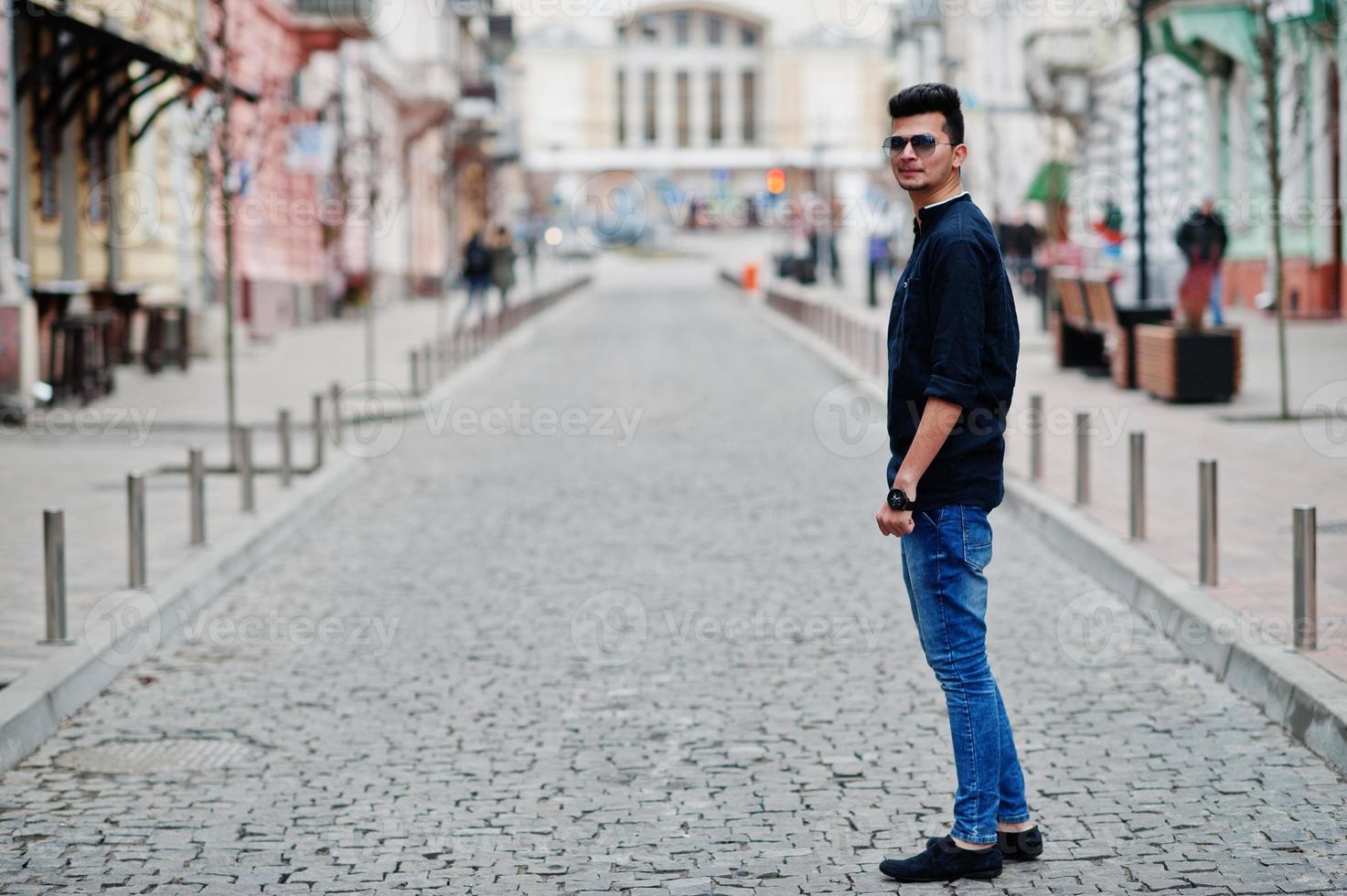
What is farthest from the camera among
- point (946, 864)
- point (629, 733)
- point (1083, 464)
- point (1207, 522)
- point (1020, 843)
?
point (1083, 464)

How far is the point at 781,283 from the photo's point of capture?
180 feet

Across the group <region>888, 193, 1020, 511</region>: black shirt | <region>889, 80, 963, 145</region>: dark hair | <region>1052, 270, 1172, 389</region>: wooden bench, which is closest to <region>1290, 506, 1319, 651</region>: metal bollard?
<region>888, 193, 1020, 511</region>: black shirt

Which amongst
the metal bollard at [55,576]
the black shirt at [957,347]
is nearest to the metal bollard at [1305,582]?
the black shirt at [957,347]

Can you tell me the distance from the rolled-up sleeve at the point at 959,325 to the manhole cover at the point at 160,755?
274cm

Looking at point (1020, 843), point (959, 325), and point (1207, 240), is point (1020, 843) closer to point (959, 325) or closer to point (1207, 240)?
point (959, 325)

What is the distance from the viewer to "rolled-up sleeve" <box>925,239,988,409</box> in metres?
4.34

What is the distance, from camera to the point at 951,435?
4.46m

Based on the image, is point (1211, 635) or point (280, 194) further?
point (280, 194)

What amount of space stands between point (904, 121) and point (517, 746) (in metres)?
2.58

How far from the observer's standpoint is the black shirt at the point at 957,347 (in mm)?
4348

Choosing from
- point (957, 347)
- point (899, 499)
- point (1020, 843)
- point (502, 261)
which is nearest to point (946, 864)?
point (1020, 843)

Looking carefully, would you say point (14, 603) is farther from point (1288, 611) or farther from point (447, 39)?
point (447, 39)

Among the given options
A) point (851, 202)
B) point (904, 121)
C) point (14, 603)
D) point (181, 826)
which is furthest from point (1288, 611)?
point (851, 202)

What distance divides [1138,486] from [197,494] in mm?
4472
